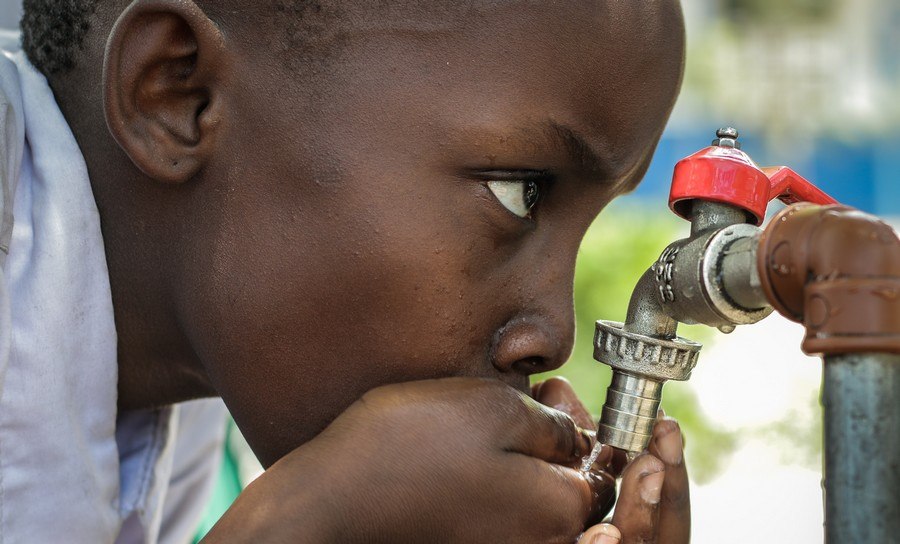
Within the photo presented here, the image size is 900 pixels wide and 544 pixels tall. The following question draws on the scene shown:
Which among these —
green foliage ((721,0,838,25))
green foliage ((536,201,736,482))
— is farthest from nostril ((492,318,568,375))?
green foliage ((721,0,838,25))

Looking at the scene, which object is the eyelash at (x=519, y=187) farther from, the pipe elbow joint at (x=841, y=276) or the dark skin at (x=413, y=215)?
the pipe elbow joint at (x=841, y=276)

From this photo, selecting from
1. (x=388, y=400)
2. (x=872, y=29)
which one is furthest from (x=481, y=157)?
(x=872, y=29)

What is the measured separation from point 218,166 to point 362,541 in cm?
37

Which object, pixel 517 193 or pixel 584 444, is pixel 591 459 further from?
pixel 517 193

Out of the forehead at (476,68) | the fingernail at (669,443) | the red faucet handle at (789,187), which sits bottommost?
the fingernail at (669,443)

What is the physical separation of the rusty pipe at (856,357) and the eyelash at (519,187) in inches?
12.9

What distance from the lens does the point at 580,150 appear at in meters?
0.94

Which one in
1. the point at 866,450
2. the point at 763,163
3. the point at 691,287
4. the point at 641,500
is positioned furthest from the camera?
the point at 763,163

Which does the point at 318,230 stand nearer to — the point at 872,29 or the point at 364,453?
the point at 364,453

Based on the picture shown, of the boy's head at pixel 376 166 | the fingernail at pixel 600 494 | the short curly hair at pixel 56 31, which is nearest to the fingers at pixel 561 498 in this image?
the fingernail at pixel 600 494

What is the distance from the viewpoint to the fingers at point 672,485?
89 centimetres

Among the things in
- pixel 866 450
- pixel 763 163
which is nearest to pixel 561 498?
pixel 866 450

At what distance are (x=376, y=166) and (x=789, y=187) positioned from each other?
35 cm

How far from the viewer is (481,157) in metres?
0.91
